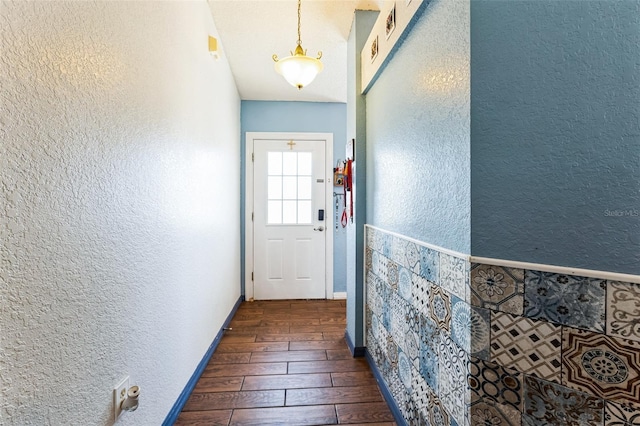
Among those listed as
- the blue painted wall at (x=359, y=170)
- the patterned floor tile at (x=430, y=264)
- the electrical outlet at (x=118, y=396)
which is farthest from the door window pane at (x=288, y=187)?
the electrical outlet at (x=118, y=396)

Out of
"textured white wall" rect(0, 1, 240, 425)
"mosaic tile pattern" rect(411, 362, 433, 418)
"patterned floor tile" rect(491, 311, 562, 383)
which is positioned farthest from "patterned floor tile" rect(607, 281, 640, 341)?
"textured white wall" rect(0, 1, 240, 425)

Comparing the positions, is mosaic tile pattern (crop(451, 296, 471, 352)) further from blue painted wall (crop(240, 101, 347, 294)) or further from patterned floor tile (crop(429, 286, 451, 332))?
blue painted wall (crop(240, 101, 347, 294))

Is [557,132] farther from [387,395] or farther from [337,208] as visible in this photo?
[337,208]

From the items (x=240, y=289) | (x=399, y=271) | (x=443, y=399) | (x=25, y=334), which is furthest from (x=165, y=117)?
(x=240, y=289)

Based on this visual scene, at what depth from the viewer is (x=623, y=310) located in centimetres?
75

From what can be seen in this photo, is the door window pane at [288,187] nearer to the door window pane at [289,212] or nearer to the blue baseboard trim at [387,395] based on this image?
the door window pane at [289,212]

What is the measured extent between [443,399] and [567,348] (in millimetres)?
473

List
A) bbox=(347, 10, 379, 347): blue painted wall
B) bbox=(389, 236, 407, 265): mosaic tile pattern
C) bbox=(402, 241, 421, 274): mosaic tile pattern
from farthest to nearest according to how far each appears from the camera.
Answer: bbox=(347, 10, 379, 347): blue painted wall
bbox=(389, 236, 407, 265): mosaic tile pattern
bbox=(402, 241, 421, 274): mosaic tile pattern

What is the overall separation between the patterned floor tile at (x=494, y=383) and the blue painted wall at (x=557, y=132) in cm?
34

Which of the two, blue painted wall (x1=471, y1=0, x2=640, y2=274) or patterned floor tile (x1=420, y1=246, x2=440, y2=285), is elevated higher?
blue painted wall (x1=471, y1=0, x2=640, y2=274)

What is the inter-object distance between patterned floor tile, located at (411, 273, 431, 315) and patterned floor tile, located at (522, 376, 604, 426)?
42 centimetres

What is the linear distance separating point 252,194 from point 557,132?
3.07 metres

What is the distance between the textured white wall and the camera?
67cm

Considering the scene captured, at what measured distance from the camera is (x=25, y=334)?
27.0 inches
